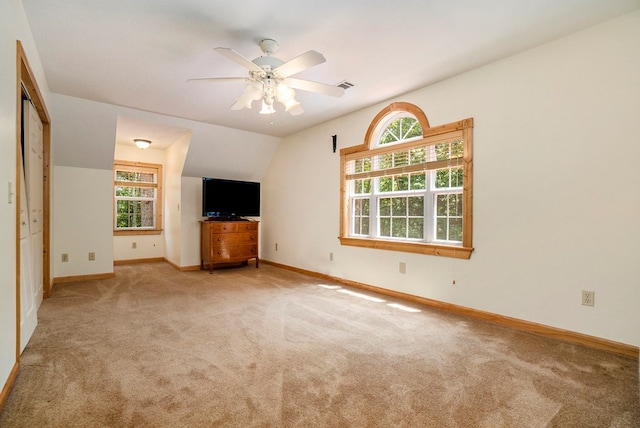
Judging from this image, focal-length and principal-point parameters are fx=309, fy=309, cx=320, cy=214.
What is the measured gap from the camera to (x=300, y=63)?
2.28 meters

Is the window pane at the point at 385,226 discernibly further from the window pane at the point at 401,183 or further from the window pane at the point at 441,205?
the window pane at the point at 441,205

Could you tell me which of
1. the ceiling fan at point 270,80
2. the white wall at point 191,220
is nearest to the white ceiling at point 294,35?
the ceiling fan at point 270,80

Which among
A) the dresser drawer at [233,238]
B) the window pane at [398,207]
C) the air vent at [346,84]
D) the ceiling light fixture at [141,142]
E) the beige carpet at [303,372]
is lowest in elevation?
the beige carpet at [303,372]

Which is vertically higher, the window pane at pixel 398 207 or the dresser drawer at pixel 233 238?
the window pane at pixel 398 207

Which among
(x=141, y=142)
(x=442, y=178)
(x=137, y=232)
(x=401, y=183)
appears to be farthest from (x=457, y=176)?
(x=137, y=232)

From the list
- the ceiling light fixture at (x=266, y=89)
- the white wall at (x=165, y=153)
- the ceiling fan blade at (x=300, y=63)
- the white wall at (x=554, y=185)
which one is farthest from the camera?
the white wall at (x=165, y=153)

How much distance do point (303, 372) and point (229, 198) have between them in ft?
13.9

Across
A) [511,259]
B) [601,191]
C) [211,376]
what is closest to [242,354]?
[211,376]

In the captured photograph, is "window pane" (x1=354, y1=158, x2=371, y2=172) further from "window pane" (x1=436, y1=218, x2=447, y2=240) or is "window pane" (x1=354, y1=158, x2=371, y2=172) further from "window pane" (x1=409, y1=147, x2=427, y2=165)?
"window pane" (x1=436, y1=218, x2=447, y2=240)

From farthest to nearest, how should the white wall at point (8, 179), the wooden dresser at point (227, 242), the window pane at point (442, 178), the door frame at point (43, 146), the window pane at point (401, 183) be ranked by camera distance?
the wooden dresser at point (227, 242) < the window pane at point (401, 183) < the window pane at point (442, 178) < the door frame at point (43, 146) < the white wall at point (8, 179)

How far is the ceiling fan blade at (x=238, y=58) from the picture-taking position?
211 cm

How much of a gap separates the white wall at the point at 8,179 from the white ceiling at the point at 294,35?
512 millimetres

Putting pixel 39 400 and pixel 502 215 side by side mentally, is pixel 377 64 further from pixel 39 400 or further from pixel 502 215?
pixel 39 400

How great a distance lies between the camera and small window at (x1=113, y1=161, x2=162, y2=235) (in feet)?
21.0
